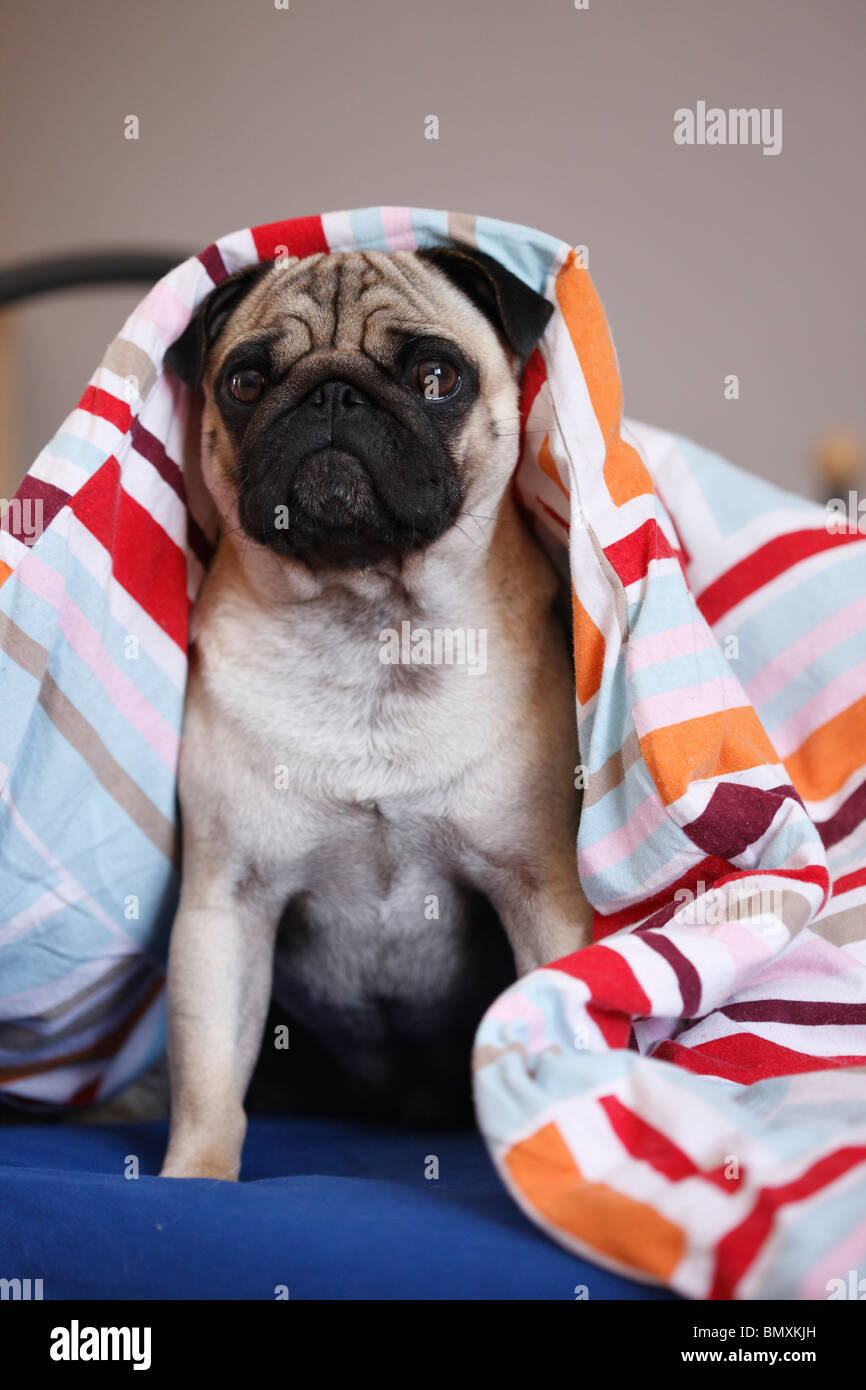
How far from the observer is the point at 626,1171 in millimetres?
1025

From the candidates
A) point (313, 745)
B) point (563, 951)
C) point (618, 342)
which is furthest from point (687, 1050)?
point (618, 342)

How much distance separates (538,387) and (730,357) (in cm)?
290

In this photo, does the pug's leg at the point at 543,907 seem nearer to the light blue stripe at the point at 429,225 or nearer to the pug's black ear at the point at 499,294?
the pug's black ear at the point at 499,294

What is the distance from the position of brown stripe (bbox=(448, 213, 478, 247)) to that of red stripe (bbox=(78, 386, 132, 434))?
1.82 feet

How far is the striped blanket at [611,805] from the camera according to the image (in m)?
1.03

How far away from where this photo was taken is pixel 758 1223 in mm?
921

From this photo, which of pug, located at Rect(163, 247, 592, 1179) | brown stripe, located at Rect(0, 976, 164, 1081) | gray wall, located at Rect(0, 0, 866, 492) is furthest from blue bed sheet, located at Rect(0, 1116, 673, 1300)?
gray wall, located at Rect(0, 0, 866, 492)

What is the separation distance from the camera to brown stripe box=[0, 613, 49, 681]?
1490 mm

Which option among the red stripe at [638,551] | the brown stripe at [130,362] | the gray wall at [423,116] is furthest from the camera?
the gray wall at [423,116]

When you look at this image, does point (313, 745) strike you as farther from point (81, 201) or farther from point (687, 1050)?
point (81, 201)

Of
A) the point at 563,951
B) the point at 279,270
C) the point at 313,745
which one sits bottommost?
the point at 563,951
